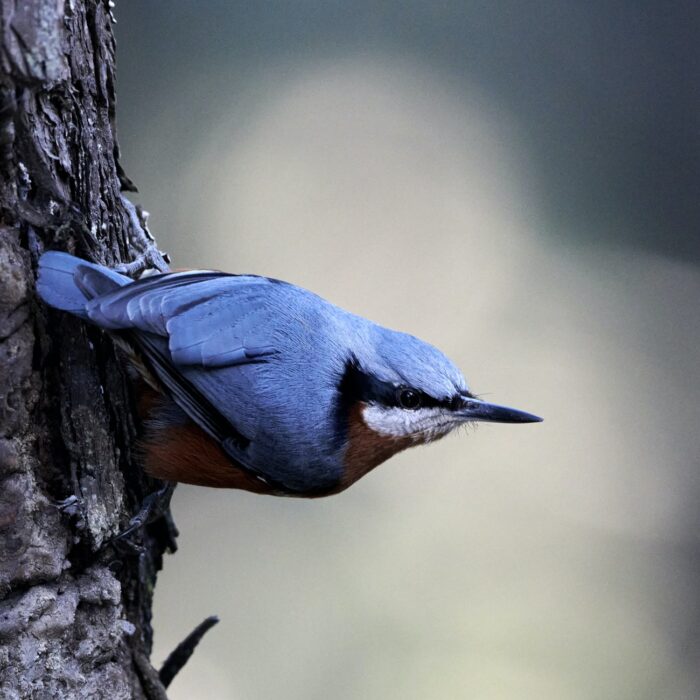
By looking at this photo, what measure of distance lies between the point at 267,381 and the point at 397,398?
0.40 m

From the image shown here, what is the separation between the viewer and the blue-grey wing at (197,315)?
2291 mm

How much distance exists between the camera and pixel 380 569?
4.98 meters

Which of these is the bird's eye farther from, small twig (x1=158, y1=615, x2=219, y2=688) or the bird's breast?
small twig (x1=158, y1=615, x2=219, y2=688)

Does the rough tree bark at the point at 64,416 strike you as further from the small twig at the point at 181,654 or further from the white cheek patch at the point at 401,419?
the white cheek patch at the point at 401,419

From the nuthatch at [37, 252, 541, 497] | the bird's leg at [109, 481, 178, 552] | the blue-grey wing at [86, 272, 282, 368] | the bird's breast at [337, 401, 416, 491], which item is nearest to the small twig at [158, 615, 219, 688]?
the bird's leg at [109, 481, 178, 552]

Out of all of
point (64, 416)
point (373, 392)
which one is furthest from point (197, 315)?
point (373, 392)

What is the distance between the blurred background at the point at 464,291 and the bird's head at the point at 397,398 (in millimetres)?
2465

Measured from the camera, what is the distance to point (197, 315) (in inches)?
94.9

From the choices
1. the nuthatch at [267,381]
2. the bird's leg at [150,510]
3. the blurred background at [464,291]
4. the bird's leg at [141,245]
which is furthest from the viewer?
the blurred background at [464,291]

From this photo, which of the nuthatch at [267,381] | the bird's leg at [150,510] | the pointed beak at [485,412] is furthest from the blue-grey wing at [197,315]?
the pointed beak at [485,412]

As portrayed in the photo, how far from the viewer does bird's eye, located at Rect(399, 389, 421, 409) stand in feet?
8.55

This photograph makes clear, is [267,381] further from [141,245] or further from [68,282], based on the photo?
[141,245]

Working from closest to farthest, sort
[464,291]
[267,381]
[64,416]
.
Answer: [64,416] → [267,381] → [464,291]

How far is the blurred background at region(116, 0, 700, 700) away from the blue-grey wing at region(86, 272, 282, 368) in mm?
2798
